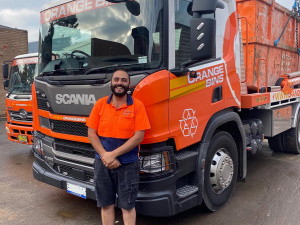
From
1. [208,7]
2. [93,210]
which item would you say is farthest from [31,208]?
[208,7]

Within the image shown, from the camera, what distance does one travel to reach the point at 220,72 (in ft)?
11.8

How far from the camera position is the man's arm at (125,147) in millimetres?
2666

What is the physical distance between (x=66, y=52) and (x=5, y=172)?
10.5 feet

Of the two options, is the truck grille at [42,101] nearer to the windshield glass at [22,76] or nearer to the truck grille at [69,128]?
the truck grille at [69,128]

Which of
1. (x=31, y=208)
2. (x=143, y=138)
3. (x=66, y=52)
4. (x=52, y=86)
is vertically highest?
(x=66, y=52)

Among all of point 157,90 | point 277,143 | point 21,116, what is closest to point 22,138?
point 21,116

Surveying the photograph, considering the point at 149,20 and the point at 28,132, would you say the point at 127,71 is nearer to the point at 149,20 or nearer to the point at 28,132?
the point at 149,20

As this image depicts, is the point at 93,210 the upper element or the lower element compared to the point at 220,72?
lower

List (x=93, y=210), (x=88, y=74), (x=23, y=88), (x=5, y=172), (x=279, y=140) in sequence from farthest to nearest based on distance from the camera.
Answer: (x=23, y=88)
(x=279, y=140)
(x=5, y=172)
(x=93, y=210)
(x=88, y=74)

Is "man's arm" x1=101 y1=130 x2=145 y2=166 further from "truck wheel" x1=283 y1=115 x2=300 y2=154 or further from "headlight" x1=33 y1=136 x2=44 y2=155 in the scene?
"truck wheel" x1=283 y1=115 x2=300 y2=154

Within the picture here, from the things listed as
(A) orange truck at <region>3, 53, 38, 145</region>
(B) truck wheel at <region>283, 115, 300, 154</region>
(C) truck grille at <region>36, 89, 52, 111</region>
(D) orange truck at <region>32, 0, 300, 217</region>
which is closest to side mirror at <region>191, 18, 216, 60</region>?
(D) orange truck at <region>32, 0, 300, 217</region>

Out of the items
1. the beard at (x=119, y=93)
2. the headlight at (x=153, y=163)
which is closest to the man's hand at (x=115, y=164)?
the headlight at (x=153, y=163)

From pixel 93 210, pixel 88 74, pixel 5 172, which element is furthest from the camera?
pixel 5 172

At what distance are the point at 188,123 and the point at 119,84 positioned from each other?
2.94 ft
